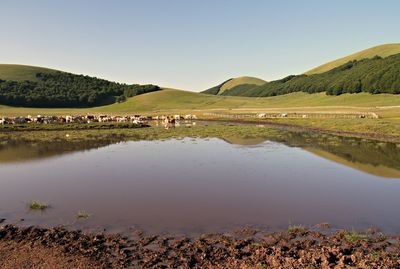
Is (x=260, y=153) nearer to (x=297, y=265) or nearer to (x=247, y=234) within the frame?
(x=247, y=234)

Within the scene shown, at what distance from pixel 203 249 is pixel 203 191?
26.1 feet

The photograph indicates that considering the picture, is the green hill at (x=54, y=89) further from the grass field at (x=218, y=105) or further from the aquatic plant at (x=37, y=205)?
the aquatic plant at (x=37, y=205)

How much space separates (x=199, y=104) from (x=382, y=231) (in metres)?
141

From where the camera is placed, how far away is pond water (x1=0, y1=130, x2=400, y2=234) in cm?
1495

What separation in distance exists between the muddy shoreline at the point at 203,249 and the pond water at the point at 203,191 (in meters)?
1.15

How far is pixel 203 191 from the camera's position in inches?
775

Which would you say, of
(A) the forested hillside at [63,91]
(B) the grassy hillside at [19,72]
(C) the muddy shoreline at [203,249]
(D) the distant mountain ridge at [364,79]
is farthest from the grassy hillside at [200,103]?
(C) the muddy shoreline at [203,249]

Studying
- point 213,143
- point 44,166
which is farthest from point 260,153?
point 44,166

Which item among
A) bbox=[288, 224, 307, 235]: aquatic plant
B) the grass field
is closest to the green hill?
the grass field

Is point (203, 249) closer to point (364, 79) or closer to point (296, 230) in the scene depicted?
point (296, 230)

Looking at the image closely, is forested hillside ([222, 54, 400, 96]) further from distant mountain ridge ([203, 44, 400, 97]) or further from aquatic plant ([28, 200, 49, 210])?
A: aquatic plant ([28, 200, 49, 210])

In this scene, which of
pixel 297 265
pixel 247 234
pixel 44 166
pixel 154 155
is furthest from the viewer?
pixel 154 155

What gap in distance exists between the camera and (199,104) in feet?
502

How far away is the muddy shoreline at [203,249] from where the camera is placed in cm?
1073
